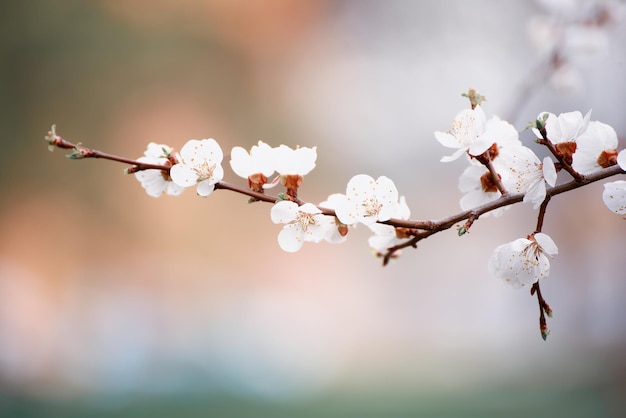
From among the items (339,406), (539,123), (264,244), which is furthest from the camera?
(264,244)

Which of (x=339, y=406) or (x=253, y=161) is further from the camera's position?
(x=339, y=406)

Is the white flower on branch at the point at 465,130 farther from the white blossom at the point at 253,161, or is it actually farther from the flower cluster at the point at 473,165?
the white blossom at the point at 253,161

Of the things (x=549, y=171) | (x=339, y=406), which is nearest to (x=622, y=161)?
(x=549, y=171)

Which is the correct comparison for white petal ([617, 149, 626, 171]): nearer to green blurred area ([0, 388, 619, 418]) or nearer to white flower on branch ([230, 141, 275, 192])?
white flower on branch ([230, 141, 275, 192])

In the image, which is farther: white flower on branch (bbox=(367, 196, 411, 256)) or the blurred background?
the blurred background

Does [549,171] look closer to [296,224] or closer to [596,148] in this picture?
[596,148]

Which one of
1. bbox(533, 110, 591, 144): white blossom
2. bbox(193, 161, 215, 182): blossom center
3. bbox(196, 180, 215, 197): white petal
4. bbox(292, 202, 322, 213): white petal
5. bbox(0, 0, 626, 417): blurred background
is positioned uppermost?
bbox(0, 0, 626, 417): blurred background

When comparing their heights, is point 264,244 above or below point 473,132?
above

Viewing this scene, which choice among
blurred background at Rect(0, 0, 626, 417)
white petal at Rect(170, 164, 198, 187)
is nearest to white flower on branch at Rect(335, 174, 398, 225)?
white petal at Rect(170, 164, 198, 187)

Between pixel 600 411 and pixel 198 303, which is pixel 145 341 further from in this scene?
pixel 600 411
